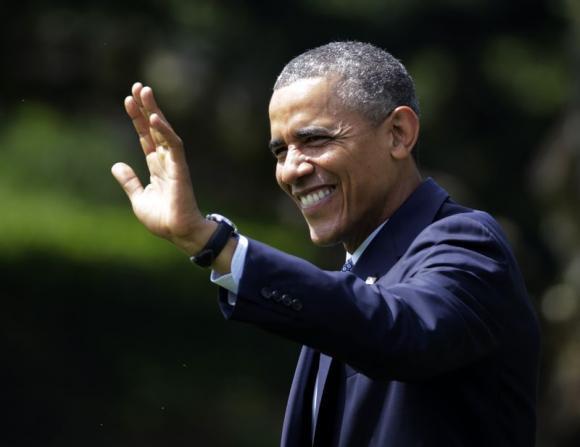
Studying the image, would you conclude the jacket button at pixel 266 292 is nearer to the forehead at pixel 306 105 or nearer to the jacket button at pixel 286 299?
the jacket button at pixel 286 299

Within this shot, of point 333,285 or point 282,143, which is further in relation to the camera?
point 282,143

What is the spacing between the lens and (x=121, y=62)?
1225 centimetres

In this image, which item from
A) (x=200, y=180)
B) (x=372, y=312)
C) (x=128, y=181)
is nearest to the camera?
(x=372, y=312)

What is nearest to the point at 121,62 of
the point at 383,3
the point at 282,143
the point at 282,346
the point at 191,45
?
the point at 191,45

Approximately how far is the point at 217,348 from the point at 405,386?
7.44 m

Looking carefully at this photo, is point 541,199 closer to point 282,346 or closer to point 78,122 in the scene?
point 282,346

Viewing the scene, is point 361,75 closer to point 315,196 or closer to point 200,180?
point 315,196

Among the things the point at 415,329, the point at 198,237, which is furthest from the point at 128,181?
the point at 415,329

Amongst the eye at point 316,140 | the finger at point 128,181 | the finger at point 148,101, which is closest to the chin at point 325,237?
the eye at point 316,140

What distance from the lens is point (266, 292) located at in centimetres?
235

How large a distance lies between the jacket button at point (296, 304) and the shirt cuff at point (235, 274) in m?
0.10

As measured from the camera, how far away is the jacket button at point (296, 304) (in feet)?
7.67

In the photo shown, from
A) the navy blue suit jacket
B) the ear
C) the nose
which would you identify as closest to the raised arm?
the navy blue suit jacket

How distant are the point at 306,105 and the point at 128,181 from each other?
0.48m
